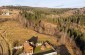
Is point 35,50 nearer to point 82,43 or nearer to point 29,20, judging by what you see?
point 82,43

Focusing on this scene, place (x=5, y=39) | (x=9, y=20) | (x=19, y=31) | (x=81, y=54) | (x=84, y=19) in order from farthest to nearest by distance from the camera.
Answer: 1. (x=84, y=19)
2. (x=9, y=20)
3. (x=19, y=31)
4. (x=5, y=39)
5. (x=81, y=54)

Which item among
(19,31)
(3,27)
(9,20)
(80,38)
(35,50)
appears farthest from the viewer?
(9,20)

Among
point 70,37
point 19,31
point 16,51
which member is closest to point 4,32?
point 19,31

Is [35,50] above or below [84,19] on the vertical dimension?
above

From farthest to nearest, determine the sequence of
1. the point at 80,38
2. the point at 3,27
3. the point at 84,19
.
Result: the point at 84,19
the point at 3,27
the point at 80,38

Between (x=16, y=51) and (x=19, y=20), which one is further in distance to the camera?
(x=19, y=20)

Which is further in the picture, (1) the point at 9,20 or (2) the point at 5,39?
(1) the point at 9,20

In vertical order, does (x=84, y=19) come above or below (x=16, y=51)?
below

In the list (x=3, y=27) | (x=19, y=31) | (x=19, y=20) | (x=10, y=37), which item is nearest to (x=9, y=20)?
(x=19, y=20)

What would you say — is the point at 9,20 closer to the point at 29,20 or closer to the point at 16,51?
the point at 29,20
